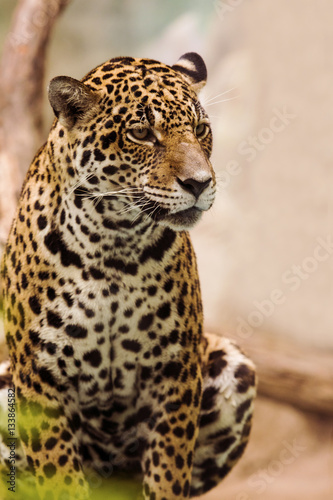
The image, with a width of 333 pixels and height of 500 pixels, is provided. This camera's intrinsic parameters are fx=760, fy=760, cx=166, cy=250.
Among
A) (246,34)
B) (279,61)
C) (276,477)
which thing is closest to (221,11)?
(246,34)

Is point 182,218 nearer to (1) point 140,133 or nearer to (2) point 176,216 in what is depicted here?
(2) point 176,216

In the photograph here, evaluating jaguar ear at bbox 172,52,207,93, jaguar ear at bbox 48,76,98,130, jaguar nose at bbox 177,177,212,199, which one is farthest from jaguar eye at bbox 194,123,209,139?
jaguar ear at bbox 48,76,98,130

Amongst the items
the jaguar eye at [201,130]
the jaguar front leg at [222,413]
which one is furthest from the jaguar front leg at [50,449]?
the jaguar eye at [201,130]

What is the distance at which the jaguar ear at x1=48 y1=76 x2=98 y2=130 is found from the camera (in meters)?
3.40

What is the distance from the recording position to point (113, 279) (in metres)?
3.85

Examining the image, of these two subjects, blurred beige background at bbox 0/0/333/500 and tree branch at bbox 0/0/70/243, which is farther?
blurred beige background at bbox 0/0/333/500

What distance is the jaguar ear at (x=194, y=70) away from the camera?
150 inches

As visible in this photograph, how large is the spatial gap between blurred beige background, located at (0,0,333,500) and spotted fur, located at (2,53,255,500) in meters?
4.92

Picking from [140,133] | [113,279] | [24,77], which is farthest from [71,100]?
[24,77]

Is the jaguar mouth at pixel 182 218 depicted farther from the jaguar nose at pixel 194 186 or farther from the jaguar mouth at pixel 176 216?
the jaguar nose at pixel 194 186

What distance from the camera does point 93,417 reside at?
4.17 m

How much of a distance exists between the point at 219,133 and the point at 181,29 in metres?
2.30

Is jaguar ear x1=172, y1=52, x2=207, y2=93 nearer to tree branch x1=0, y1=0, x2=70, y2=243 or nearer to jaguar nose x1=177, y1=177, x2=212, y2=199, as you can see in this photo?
jaguar nose x1=177, y1=177, x2=212, y2=199

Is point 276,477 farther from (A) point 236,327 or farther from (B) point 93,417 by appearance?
(B) point 93,417
